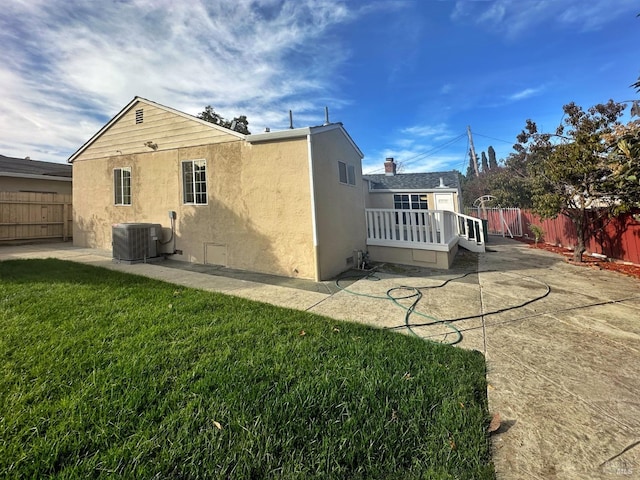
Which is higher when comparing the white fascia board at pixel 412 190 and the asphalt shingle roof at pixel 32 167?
the asphalt shingle roof at pixel 32 167

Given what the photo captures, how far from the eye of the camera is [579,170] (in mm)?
7254

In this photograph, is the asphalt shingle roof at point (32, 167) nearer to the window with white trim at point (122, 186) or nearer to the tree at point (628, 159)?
the window with white trim at point (122, 186)

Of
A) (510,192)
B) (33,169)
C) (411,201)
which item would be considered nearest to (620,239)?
(411,201)

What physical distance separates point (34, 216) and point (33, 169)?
16.3ft

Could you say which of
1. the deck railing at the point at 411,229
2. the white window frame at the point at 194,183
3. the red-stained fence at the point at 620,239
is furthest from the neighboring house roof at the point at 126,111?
the red-stained fence at the point at 620,239

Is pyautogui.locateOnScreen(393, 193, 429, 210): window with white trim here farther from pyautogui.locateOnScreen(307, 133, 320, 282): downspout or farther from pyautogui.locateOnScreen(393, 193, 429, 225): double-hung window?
pyautogui.locateOnScreen(307, 133, 320, 282): downspout

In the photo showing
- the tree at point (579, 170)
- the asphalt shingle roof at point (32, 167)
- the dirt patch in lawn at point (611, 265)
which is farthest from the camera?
the asphalt shingle roof at point (32, 167)

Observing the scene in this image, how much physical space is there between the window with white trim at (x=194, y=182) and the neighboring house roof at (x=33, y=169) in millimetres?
10278

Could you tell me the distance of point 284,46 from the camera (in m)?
8.17

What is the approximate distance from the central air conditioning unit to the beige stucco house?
1.49 feet

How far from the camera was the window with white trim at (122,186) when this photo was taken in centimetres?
922

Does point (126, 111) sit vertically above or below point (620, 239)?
above

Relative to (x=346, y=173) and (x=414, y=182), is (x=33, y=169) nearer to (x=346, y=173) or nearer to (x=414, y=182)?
(x=346, y=173)

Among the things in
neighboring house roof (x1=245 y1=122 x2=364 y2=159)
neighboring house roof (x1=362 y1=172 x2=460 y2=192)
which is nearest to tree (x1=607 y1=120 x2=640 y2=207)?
neighboring house roof (x1=245 y1=122 x2=364 y2=159)
